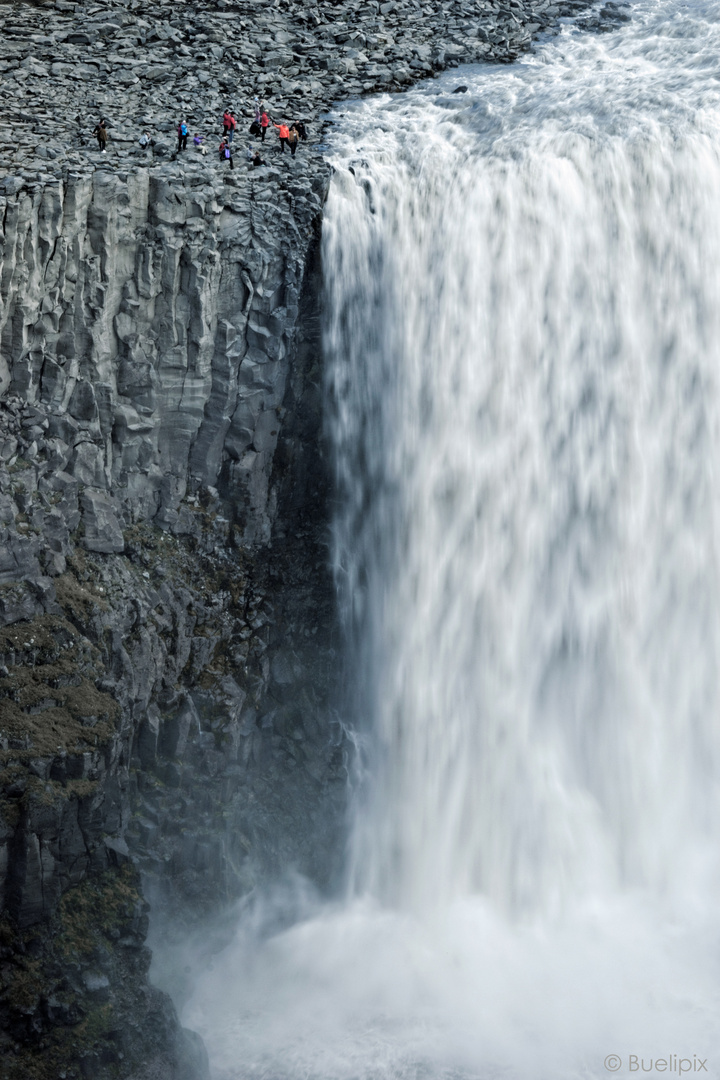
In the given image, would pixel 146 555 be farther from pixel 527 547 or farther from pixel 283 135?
pixel 283 135

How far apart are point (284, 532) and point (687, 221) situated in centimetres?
1299

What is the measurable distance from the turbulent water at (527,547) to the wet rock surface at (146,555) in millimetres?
1340

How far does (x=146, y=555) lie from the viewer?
2292 cm

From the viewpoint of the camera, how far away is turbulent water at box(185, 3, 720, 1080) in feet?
74.2

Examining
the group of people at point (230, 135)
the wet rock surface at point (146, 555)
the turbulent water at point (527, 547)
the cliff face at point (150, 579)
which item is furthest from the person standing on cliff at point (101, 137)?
the turbulent water at point (527, 547)

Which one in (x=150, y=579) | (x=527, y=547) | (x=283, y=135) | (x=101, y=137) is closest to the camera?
(x=150, y=579)

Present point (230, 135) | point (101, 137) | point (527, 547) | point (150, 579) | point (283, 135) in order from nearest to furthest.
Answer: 1. point (150, 579)
2. point (527, 547)
3. point (101, 137)
4. point (283, 135)
5. point (230, 135)

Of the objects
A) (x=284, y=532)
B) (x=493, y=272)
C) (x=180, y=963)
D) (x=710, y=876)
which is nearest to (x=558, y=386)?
(x=493, y=272)

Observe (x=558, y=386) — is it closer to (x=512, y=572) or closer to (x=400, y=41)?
(x=512, y=572)

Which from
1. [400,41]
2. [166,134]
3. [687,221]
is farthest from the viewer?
[400,41]

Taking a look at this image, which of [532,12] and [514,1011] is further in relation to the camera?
[532,12]

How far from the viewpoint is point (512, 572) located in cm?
2367

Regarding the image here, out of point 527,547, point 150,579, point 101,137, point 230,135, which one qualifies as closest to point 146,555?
point 150,579

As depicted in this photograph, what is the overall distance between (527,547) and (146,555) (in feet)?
31.1
